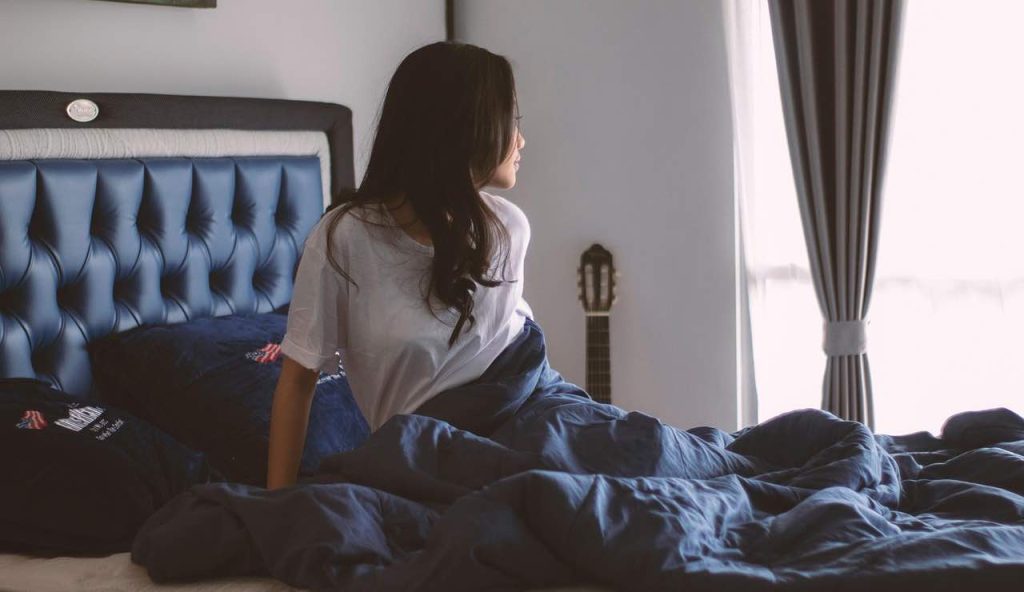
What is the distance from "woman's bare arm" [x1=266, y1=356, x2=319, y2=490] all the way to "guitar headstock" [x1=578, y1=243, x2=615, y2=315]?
185cm

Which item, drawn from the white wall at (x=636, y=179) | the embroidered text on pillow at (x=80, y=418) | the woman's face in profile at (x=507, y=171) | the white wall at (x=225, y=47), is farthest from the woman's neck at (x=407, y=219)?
the white wall at (x=636, y=179)

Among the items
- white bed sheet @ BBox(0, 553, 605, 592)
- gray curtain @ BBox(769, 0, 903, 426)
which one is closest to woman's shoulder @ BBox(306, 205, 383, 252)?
white bed sheet @ BBox(0, 553, 605, 592)

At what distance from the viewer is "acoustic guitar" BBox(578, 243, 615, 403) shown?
3736mm

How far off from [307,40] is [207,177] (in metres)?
0.65

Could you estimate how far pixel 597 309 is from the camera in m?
3.77

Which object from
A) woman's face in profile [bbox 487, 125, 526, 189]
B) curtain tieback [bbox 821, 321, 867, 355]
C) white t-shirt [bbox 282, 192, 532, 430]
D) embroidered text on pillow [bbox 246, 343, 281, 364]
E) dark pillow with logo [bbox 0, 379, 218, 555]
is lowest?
dark pillow with logo [bbox 0, 379, 218, 555]

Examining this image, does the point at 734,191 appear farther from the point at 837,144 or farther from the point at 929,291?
the point at 929,291

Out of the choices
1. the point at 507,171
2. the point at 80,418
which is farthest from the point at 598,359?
the point at 80,418

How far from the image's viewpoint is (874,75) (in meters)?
3.28

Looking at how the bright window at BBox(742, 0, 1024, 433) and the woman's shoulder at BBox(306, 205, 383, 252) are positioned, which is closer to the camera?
the woman's shoulder at BBox(306, 205, 383, 252)

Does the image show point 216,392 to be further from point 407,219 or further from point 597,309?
point 597,309

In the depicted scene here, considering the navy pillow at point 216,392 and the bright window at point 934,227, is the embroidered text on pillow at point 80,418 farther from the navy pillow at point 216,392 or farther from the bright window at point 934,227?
the bright window at point 934,227

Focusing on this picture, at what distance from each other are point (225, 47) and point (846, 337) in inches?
73.7

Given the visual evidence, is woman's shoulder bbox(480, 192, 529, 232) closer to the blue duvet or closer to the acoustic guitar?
the blue duvet
